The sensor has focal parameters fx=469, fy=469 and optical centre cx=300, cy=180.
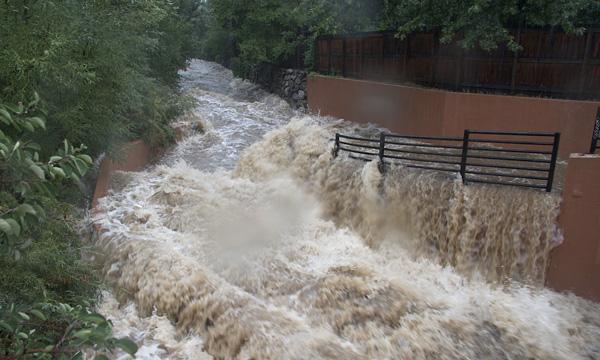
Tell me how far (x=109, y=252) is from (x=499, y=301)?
6.15 metres

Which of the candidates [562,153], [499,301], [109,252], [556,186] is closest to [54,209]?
[109,252]

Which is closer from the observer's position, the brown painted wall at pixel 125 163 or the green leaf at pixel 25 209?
the green leaf at pixel 25 209

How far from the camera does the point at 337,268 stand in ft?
24.6

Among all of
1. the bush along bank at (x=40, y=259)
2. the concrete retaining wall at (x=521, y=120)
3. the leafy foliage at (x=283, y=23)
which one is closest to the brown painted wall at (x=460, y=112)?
the concrete retaining wall at (x=521, y=120)

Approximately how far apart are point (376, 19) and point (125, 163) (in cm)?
943

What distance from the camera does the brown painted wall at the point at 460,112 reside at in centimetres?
934

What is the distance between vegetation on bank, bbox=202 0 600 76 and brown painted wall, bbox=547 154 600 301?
3.74 m

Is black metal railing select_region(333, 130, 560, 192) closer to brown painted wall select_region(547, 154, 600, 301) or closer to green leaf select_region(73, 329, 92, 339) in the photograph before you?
brown painted wall select_region(547, 154, 600, 301)

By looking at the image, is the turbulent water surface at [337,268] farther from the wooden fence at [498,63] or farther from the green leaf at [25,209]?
the green leaf at [25,209]

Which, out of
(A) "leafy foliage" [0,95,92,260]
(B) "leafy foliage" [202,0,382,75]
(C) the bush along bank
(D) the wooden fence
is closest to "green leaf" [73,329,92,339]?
(C) the bush along bank

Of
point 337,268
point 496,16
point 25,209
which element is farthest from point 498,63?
point 25,209

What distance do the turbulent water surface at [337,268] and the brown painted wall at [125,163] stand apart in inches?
11.0

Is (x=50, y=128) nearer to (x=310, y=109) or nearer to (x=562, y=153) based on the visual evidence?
(x=562, y=153)

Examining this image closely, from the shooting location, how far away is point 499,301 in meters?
6.87
